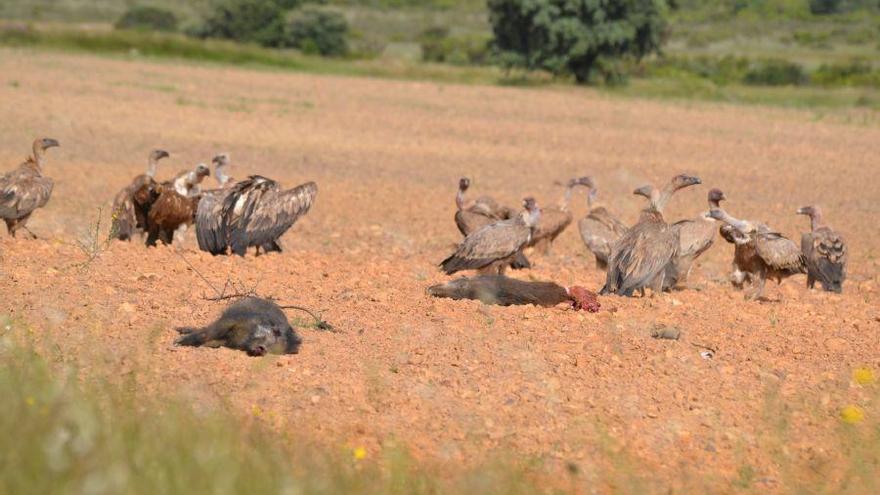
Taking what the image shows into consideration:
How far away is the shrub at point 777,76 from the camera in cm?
5600

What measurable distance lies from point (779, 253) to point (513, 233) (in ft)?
7.43

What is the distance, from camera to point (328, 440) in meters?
6.46

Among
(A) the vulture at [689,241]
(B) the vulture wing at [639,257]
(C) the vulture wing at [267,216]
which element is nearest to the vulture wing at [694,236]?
(A) the vulture at [689,241]

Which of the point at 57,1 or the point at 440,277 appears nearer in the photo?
the point at 440,277

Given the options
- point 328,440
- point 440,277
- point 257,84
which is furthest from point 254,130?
point 328,440

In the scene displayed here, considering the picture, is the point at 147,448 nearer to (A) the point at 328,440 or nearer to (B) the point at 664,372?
(A) the point at 328,440

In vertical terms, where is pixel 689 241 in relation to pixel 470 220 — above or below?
above

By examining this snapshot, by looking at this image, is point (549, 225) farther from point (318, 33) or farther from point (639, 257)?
point (318, 33)

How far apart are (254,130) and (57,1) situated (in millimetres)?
77377

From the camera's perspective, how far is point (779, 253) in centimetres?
1214

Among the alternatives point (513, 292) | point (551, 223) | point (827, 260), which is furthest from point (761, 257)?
point (551, 223)

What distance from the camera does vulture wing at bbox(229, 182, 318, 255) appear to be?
12.6 metres

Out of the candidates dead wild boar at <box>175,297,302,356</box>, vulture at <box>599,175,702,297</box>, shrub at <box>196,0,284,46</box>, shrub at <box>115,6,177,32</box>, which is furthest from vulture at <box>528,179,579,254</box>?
shrub at <box>115,6,177,32</box>

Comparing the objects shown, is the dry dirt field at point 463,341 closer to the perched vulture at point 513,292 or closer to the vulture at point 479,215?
the perched vulture at point 513,292
